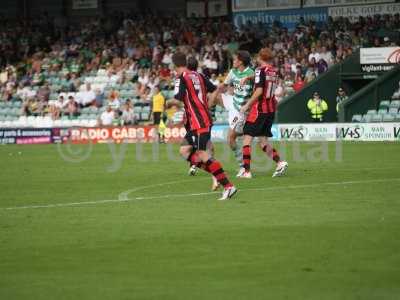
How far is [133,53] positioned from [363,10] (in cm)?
993

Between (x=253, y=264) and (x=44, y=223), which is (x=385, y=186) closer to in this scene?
(x=44, y=223)

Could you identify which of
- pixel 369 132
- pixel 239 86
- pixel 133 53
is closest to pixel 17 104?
pixel 133 53

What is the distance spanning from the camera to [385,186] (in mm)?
14898

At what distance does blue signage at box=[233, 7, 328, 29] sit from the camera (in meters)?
38.9

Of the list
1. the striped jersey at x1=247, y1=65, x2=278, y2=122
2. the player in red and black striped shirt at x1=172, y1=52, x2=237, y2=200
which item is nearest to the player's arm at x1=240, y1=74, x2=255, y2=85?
the striped jersey at x1=247, y1=65, x2=278, y2=122

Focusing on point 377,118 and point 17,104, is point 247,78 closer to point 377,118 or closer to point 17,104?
point 377,118

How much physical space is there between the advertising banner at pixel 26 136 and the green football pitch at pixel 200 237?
61.2ft

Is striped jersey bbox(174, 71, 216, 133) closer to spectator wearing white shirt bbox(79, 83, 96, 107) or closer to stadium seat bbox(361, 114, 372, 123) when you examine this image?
stadium seat bbox(361, 114, 372, 123)

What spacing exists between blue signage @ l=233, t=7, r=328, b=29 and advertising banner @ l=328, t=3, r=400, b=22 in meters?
0.60

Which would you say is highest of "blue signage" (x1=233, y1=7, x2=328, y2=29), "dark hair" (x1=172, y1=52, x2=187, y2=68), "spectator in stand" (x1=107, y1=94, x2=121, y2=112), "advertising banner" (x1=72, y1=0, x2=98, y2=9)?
"advertising banner" (x1=72, y1=0, x2=98, y2=9)

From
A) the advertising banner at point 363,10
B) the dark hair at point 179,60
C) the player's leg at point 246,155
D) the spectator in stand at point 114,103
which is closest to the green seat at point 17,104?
the spectator in stand at point 114,103

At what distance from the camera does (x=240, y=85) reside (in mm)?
17938

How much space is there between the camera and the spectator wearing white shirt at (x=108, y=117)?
36.3 m

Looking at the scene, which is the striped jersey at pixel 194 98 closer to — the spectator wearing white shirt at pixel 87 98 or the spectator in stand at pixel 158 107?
the spectator in stand at pixel 158 107
